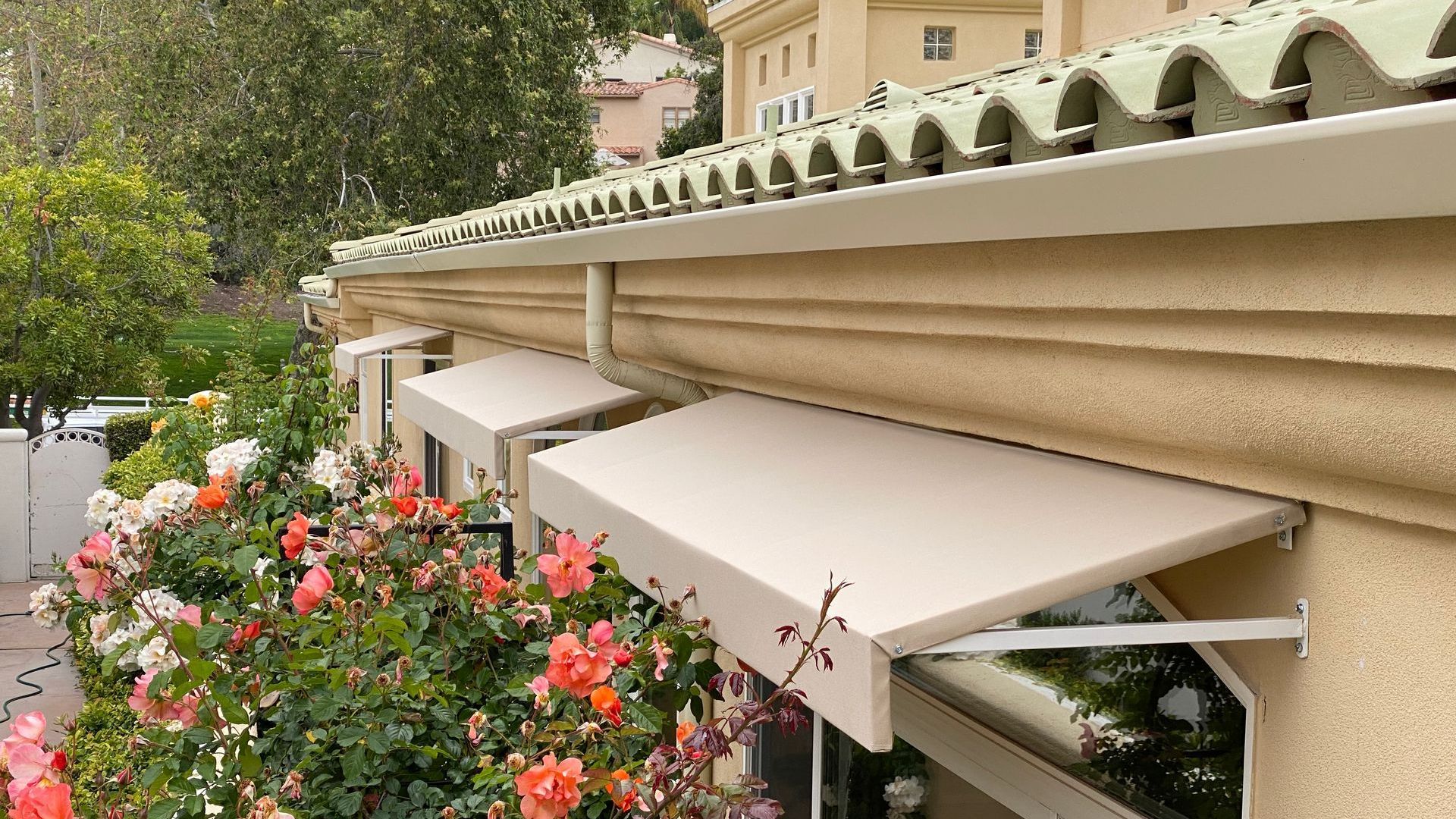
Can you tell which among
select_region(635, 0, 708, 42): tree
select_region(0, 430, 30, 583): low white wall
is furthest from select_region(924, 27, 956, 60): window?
select_region(635, 0, 708, 42): tree

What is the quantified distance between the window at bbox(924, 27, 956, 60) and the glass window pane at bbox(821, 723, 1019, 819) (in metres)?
24.9

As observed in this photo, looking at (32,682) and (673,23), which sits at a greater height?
(673,23)

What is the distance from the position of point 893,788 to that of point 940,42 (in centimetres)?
2537

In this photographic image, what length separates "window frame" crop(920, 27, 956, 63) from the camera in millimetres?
27266

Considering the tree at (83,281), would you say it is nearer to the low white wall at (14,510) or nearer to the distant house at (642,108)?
the low white wall at (14,510)

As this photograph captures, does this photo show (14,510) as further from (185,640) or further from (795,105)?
(185,640)

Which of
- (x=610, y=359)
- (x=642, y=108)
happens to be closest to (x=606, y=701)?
(x=610, y=359)

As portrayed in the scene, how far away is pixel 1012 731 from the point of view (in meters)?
3.41

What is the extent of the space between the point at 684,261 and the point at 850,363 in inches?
50.4

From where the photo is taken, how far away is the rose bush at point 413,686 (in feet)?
10.6

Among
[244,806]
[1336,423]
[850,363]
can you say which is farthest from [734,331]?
[1336,423]

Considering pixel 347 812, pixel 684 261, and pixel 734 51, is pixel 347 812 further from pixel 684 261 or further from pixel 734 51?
pixel 734 51

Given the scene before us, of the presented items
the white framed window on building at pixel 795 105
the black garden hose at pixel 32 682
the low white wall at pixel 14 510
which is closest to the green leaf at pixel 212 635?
the black garden hose at pixel 32 682

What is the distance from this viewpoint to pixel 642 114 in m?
72.1
